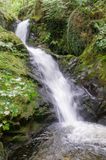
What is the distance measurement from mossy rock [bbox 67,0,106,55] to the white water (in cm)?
99

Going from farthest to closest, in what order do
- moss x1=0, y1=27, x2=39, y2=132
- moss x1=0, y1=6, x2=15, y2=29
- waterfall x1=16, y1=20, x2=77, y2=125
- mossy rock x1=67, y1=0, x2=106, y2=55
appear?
moss x1=0, y1=6, x2=15, y2=29 < mossy rock x1=67, y1=0, x2=106, y2=55 < waterfall x1=16, y1=20, x2=77, y2=125 < moss x1=0, y1=27, x2=39, y2=132

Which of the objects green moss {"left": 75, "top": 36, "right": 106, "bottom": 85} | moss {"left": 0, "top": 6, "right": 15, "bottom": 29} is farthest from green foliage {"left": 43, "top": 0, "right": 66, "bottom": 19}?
green moss {"left": 75, "top": 36, "right": 106, "bottom": 85}

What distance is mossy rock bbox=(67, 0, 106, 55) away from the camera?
899cm

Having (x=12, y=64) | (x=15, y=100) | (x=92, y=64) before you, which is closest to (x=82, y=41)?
(x=92, y=64)

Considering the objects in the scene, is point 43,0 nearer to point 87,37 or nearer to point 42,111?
point 87,37

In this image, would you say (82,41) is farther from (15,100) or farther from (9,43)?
(15,100)

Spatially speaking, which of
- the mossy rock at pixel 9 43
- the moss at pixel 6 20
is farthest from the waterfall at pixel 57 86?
the moss at pixel 6 20

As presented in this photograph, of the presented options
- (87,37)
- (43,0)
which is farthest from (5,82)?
(43,0)

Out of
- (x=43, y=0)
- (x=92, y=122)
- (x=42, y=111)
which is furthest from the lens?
(x=43, y=0)

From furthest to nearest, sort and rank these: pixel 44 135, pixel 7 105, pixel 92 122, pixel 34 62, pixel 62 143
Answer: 1. pixel 34 62
2. pixel 92 122
3. pixel 44 135
4. pixel 62 143
5. pixel 7 105

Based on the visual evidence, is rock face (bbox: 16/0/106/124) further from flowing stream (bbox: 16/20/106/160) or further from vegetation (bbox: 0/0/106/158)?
flowing stream (bbox: 16/20/106/160)

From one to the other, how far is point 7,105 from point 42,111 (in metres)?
1.55

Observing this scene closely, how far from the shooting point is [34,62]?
8492mm

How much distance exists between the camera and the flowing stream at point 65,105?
5.72 meters
